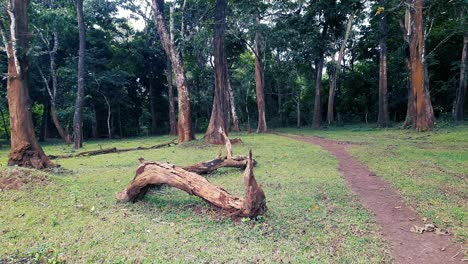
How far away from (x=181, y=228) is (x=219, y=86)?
11.6 m

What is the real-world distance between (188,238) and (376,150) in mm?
9381

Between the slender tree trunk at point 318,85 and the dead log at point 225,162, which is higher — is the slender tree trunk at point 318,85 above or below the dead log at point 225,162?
above

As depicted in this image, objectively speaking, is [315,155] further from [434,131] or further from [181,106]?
[434,131]

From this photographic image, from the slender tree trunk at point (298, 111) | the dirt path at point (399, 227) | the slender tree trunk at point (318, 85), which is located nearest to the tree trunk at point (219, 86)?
the dirt path at point (399, 227)

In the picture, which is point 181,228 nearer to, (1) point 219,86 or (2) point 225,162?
(2) point 225,162

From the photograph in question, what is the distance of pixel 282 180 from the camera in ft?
24.8

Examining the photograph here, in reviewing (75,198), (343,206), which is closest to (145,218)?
(75,198)

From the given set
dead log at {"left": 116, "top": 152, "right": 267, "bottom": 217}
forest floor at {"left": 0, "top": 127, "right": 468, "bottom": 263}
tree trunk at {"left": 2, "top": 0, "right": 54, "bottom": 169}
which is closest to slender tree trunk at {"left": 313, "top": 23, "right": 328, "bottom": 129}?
forest floor at {"left": 0, "top": 127, "right": 468, "bottom": 263}

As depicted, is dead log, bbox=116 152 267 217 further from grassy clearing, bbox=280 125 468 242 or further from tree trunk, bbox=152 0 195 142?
tree trunk, bbox=152 0 195 142

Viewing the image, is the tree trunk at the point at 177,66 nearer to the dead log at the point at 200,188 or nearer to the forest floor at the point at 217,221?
the forest floor at the point at 217,221

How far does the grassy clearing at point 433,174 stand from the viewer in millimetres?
5035

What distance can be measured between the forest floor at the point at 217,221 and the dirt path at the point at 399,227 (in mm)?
157

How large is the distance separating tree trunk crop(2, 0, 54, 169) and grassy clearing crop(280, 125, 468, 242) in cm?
903

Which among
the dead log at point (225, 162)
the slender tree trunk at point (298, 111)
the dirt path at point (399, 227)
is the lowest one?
the dirt path at point (399, 227)
